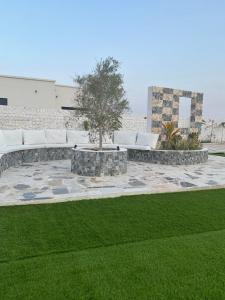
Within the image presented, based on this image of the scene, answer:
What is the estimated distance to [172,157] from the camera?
9.49 meters

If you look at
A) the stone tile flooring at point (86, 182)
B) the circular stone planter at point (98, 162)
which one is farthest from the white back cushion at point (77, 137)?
the circular stone planter at point (98, 162)

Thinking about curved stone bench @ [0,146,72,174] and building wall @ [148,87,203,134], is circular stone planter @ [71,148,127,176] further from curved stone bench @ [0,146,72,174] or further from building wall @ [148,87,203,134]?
building wall @ [148,87,203,134]

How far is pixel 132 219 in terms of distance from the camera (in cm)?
405

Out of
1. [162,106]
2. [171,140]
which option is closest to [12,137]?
[171,140]

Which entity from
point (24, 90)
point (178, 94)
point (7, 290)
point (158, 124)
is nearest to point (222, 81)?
point (178, 94)

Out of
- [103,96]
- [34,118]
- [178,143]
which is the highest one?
[103,96]

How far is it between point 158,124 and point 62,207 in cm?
1008

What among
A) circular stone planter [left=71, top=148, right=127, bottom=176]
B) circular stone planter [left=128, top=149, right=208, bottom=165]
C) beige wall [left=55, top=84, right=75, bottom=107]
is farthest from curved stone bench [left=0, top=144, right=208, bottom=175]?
beige wall [left=55, top=84, right=75, bottom=107]

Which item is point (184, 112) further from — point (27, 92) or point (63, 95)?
point (27, 92)

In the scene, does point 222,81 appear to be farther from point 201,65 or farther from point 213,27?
point 213,27

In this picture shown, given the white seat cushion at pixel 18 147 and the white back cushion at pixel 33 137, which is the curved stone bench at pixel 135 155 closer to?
the white seat cushion at pixel 18 147

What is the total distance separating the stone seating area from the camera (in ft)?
28.5

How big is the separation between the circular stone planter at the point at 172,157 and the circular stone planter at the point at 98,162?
8.25ft

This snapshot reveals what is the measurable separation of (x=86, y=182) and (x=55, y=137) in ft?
14.1
